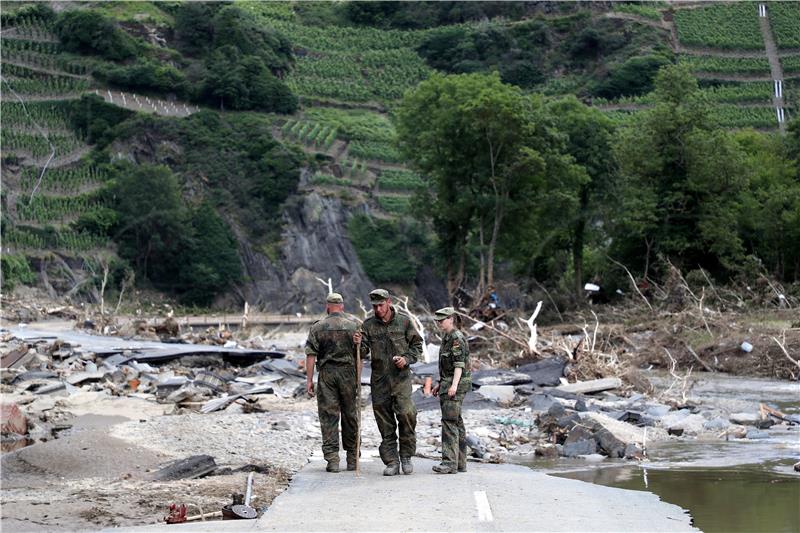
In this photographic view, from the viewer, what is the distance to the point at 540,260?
190 ft

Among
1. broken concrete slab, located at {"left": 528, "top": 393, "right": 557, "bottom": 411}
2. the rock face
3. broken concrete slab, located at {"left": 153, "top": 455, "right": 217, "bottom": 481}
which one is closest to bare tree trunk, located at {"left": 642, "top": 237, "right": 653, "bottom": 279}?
broken concrete slab, located at {"left": 528, "top": 393, "right": 557, "bottom": 411}

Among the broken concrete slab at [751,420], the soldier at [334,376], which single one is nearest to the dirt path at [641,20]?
the broken concrete slab at [751,420]

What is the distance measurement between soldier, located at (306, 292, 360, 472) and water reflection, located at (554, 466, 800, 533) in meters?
3.45

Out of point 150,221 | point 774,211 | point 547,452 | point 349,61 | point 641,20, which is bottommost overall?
point 150,221

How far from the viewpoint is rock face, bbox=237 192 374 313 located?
7706 cm

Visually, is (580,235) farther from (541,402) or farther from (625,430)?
(625,430)

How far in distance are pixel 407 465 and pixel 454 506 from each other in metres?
1.96

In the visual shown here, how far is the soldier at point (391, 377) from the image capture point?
1203 centimetres

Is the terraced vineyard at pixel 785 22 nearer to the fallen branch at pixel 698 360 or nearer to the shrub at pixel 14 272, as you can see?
the shrub at pixel 14 272

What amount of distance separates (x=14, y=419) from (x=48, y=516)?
6.99 m

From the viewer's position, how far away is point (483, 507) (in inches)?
399

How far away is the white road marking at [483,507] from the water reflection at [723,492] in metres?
2.07

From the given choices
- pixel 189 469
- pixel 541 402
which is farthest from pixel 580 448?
pixel 189 469

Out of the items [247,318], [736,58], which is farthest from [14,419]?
[736,58]
